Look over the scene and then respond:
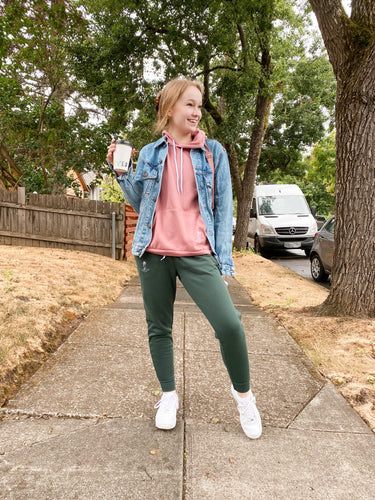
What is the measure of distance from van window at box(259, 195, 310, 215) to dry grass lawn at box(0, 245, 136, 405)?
744 centimetres

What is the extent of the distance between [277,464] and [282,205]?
13.0 m

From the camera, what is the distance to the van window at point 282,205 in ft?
46.0

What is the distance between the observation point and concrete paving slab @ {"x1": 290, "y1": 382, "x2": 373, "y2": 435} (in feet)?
7.79

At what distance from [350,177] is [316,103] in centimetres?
1593

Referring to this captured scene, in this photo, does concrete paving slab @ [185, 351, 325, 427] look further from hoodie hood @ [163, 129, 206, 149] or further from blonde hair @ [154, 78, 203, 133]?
blonde hair @ [154, 78, 203, 133]

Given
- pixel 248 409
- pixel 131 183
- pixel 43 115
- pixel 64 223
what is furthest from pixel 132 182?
pixel 43 115

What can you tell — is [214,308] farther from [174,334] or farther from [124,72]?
[124,72]

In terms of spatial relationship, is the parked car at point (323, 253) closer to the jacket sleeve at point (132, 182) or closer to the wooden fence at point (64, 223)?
the wooden fence at point (64, 223)

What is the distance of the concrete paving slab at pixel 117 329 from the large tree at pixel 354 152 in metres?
1.95

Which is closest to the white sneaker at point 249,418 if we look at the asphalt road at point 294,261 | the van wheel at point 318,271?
the van wheel at point 318,271

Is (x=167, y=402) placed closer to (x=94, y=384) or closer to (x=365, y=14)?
(x=94, y=384)

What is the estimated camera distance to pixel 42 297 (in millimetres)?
4539

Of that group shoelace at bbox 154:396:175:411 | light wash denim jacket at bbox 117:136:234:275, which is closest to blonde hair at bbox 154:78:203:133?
light wash denim jacket at bbox 117:136:234:275

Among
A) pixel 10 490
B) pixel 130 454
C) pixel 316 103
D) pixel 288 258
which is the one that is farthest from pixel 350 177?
pixel 316 103
